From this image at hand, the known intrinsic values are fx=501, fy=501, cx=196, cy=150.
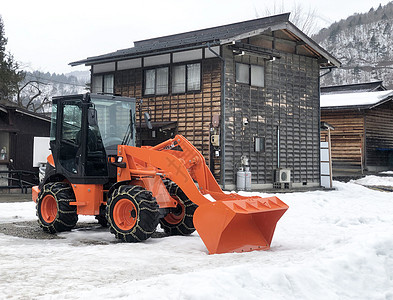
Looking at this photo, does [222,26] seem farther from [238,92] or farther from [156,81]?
[238,92]

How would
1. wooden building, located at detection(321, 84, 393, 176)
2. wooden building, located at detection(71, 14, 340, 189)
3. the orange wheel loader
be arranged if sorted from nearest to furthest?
1. the orange wheel loader
2. wooden building, located at detection(71, 14, 340, 189)
3. wooden building, located at detection(321, 84, 393, 176)

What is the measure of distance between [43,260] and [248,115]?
12.7 m

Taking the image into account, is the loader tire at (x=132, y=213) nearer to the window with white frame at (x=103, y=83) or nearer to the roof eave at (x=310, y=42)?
the roof eave at (x=310, y=42)

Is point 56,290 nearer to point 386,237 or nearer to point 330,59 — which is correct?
point 386,237

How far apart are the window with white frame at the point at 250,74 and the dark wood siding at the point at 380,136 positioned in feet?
36.8

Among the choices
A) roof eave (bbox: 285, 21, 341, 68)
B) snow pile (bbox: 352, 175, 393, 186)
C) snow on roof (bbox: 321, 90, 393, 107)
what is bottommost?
snow pile (bbox: 352, 175, 393, 186)

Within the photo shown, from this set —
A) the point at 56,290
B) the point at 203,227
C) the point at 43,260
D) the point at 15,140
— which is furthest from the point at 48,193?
the point at 15,140

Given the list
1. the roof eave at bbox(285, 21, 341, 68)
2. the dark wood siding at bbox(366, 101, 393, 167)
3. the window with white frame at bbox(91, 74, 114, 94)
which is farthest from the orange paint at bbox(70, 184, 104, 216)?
the dark wood siding at bbox(366, 101, 393, 167)

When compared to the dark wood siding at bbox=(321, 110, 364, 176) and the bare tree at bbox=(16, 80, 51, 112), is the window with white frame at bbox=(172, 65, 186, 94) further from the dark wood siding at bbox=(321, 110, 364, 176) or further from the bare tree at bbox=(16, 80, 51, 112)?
the bare tree at bbox=(16, 80, 51, 112)

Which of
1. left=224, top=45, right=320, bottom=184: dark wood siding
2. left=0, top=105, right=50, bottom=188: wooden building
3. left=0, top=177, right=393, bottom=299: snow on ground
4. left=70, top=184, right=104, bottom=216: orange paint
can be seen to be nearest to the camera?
left=0, top=177, right=393, bottom=299: snow on ground

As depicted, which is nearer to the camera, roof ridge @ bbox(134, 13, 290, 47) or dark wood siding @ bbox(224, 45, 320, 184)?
dark wood siding @ bbox(224, 45, 320, 184)

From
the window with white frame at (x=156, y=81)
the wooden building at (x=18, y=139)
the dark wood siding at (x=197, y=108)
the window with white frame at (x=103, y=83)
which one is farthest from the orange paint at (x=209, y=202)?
the window with white frame at (x=103, y=83)

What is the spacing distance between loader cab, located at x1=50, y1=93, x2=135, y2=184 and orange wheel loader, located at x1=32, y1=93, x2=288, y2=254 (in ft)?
0.06

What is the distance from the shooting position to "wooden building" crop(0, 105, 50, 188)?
17.7 meters
